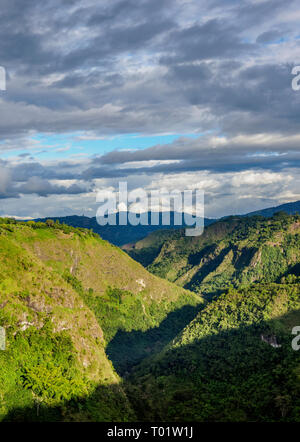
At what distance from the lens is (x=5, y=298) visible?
158 m

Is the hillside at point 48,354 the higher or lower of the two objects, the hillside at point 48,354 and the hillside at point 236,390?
the higher

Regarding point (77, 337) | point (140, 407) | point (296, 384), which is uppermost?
point (77, 337)

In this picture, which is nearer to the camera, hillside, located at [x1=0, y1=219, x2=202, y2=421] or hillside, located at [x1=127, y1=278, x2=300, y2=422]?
hillside, located at [x1=0, y1=219, x2=202, y2=421]

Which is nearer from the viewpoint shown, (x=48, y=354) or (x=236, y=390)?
(x=48, y=354)

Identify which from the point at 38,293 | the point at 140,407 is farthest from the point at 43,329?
the point at 140,407

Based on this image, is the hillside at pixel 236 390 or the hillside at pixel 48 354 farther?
the hillside at pixel 236 390

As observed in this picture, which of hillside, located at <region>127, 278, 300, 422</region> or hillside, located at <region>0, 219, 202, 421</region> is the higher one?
hillside, located at <region>0, 219, 202, 421</region>

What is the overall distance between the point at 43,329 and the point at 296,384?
286 ft

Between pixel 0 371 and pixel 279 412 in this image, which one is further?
pixel 279 412

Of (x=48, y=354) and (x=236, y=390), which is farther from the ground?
(x=48, y=354)

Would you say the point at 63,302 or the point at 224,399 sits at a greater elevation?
the point at 63,302
